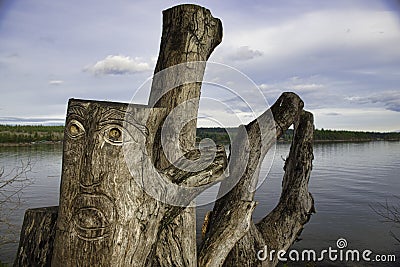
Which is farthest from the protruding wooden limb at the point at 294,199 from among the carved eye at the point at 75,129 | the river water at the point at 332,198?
the carved eye at the point at 75,129

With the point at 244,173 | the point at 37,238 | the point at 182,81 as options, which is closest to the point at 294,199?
the point at 244,173

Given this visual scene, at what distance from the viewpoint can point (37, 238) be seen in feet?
9.55

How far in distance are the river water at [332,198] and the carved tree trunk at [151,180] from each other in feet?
Answer: 3.07

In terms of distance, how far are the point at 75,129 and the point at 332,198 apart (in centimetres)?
1134

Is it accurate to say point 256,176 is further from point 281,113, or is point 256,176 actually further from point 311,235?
point 311,235

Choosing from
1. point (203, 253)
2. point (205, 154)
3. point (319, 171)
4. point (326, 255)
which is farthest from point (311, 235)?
point (319, 171)

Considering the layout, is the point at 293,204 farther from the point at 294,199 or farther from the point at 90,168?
the point at 90,168

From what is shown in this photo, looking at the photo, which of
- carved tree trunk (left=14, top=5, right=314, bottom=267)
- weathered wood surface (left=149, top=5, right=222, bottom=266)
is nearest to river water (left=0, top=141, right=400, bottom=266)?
carved tree trunk (left=14, top=5, right=314, bottom=267)

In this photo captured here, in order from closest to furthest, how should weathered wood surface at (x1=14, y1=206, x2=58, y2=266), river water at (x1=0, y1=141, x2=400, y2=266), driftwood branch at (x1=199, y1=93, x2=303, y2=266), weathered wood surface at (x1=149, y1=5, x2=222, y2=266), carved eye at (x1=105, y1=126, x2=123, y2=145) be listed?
carved eye at (x1=105, y1=126, x2=123, y2=145) → weathered wood surface at (x1=14, y1=206, x2=58, y2=266) → weathered wood surface at (x1=149, y1=5, x2=222, y2=266) → driftwood branch at (x1=199, y1=93, x2=303, y2=266) → river water at (x1=0, y1=141, x2=400, y2=266)

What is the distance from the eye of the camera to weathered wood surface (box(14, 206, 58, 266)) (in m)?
2.88

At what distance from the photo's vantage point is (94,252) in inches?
99.9

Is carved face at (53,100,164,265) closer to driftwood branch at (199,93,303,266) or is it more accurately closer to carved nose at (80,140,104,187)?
carved nose at (80,140,104,187)

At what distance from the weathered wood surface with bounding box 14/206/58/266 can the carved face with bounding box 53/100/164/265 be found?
291 millimetres

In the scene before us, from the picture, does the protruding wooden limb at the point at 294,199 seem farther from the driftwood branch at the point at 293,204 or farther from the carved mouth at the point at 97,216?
the carved mouth at the point at 97,216
